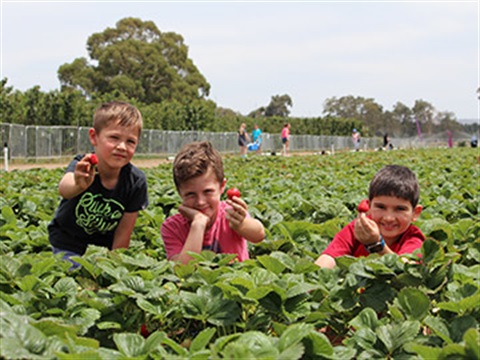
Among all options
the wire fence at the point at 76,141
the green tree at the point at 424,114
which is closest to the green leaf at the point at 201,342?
the wire fence at the point at 76,141

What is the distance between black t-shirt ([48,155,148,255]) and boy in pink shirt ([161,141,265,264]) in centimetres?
64

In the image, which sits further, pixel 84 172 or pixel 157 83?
pixel 157 83

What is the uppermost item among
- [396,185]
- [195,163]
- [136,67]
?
[136,67]

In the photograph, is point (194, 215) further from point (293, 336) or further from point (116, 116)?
point (293, 336)

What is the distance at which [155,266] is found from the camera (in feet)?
10.4

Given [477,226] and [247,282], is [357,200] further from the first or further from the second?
[247,282]

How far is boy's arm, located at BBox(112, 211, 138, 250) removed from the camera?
4.67m

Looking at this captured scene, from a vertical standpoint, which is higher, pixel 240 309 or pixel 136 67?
pixel 136 67

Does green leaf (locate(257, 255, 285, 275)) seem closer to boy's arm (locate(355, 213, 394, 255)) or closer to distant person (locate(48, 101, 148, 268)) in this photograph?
boy's arm (locate(355, 213, 394, 255))

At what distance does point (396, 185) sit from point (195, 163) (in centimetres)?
127

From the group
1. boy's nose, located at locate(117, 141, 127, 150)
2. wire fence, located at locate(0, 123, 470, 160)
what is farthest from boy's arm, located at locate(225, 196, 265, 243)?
wire fence, located at locate(0, 123, 470, 160)

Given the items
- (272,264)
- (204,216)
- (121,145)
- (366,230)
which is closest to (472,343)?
(272,264)

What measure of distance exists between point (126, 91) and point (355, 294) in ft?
212

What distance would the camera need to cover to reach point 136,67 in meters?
Result: 68.3
